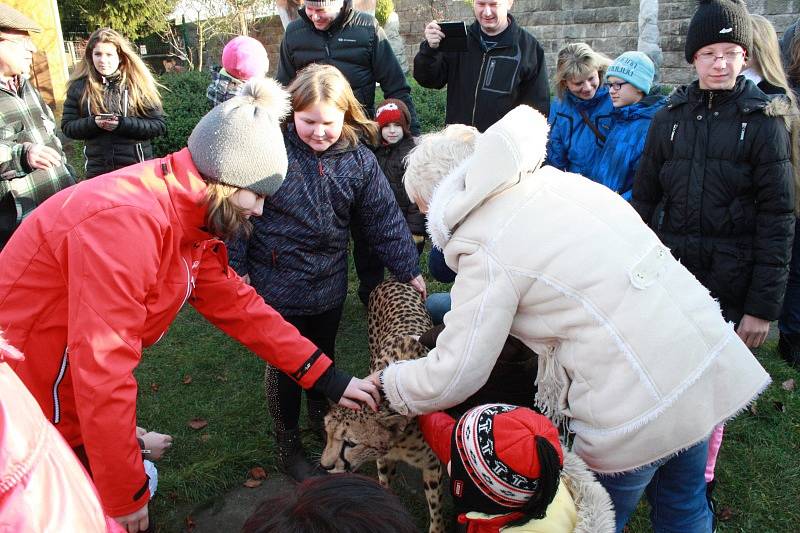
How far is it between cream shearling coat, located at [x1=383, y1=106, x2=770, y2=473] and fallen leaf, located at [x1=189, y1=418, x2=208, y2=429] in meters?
2.56

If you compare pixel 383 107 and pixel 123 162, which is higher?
pixel 383 107

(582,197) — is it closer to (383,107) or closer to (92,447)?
(92,447)

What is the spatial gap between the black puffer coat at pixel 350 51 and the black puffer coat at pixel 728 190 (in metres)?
2.39

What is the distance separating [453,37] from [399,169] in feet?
3.94

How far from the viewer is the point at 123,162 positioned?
18.9 ft

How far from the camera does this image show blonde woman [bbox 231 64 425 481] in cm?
322

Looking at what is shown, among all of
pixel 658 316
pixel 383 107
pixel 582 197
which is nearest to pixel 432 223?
pixel 582 197

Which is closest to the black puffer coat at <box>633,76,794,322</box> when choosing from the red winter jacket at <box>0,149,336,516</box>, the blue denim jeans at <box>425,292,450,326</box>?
the blue denim jeans at <box>425,292,450,326</box>

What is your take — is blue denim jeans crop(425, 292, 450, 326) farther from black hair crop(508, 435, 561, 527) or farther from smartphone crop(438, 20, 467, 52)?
smartphone crop(438, 20, 467, 52)

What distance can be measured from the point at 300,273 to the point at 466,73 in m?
2.80

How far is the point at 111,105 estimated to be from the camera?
219 inches

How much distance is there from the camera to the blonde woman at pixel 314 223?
322cm

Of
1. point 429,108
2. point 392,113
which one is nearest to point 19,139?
point 392,113

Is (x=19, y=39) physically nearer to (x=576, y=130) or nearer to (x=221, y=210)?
(x=221, y=210)
